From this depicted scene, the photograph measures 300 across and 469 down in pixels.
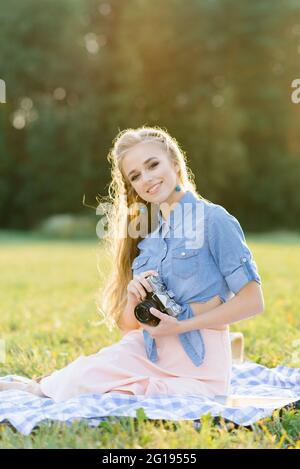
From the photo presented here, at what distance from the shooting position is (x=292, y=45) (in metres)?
21.1

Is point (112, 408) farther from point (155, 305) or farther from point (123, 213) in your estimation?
point (123, 213)

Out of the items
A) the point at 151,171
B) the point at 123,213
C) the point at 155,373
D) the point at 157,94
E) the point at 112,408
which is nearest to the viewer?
the point at 112,408

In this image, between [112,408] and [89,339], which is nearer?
[112,408]

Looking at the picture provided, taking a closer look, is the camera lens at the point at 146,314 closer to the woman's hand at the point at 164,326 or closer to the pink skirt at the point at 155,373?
the woman's hand at the point at 164,326

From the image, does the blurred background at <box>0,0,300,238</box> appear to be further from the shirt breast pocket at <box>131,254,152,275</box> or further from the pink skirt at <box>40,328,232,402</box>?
the pink skirt at <box>40,328,232,402</box>

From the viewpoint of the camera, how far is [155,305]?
255 centimetres

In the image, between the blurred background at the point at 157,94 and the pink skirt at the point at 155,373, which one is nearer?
the pink skirt at the point at 155,373

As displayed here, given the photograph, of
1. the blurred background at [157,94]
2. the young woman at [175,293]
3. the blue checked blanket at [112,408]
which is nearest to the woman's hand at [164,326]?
the young woman at [175,293]

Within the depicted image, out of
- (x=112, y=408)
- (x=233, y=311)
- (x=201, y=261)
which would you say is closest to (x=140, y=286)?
(x=201, y=261)

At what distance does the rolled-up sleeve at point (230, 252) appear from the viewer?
8.36ft

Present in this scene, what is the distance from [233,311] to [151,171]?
0.63 m

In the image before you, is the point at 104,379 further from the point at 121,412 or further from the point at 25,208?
the point at 25,208

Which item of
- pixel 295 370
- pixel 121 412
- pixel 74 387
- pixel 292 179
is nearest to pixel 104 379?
pixel 74 387
